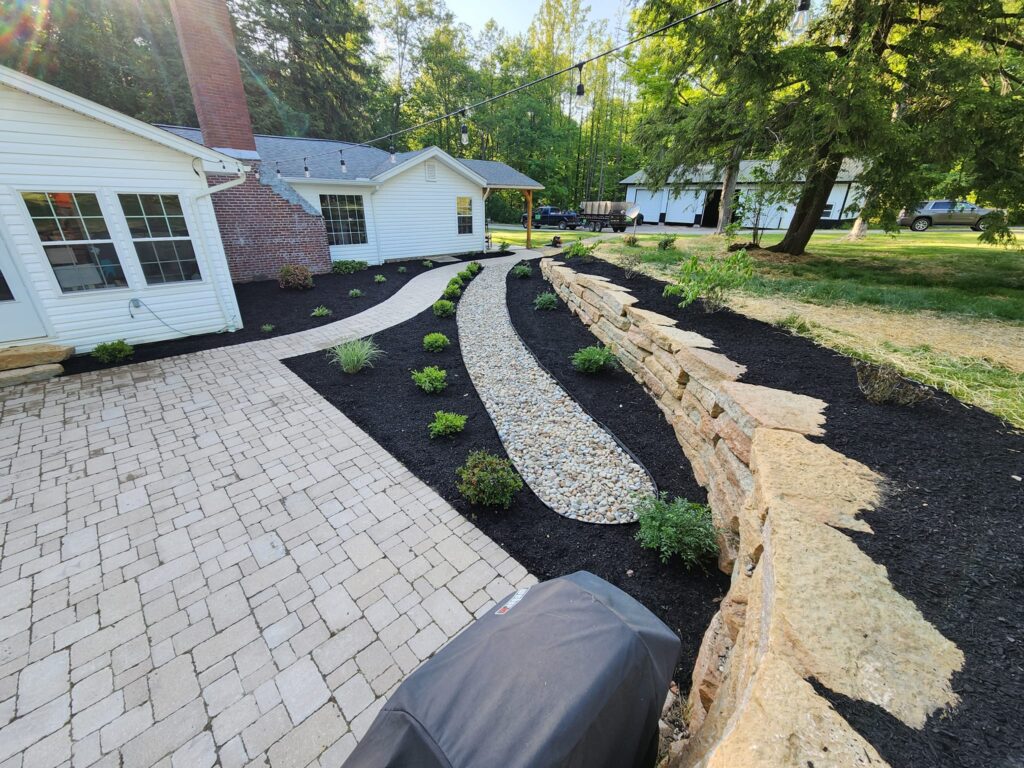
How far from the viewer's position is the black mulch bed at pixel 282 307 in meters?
6.60

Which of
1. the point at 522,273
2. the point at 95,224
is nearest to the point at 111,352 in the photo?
the point at 95,224

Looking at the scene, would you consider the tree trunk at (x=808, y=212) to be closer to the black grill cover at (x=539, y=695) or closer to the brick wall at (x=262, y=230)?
the black grill cover at (x=539, y=695)

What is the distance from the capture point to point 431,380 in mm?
5387

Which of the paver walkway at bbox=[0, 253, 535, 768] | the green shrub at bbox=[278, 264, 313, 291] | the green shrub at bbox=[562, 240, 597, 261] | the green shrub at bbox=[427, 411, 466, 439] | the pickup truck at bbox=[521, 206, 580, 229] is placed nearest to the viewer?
the paver walkway at bbox=[0, 253, 535, 768]

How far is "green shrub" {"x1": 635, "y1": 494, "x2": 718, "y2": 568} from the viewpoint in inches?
112

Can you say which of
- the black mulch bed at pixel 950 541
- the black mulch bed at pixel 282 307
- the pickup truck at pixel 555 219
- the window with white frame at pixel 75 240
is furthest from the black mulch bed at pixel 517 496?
the pickup truck at pixel 555 219

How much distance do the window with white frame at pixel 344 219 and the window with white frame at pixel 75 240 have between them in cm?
675

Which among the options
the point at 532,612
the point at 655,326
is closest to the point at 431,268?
the point at 655,326

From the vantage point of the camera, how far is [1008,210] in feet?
19.0

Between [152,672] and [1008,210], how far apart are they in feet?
34.8

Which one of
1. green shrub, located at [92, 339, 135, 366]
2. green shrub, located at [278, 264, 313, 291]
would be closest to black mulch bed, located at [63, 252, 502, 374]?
green shrub, located at [92, 339, 135, 366]

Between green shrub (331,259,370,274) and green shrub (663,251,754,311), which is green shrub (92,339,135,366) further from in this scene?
green shrub (663,251,754,311)

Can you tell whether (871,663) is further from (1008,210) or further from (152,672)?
(1008,210)

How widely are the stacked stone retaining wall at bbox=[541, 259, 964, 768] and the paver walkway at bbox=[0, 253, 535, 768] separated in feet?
4.77
